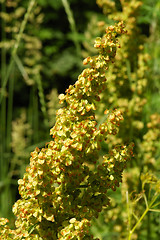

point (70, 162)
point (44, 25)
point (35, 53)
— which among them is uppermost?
point (44, 25)

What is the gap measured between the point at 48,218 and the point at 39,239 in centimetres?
7

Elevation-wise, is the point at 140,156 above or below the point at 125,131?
below

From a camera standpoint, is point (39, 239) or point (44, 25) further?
point (44, 25)

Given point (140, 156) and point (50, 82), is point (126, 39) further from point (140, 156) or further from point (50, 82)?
point (50, 82)

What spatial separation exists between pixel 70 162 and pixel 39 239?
0.20m

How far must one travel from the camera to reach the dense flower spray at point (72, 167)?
831 mm

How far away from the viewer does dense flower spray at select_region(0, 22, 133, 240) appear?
2.73 ft

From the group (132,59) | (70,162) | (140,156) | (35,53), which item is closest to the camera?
(70,162)

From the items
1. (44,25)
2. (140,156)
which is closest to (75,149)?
(140,156)

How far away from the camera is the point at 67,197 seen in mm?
857

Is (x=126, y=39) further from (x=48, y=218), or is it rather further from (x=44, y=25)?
(x=44, y=25)

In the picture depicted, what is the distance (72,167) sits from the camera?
0.85m

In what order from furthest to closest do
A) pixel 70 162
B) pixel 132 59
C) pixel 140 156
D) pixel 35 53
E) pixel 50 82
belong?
pixel 50 82 → pixel 35 53 → pixel 132 59 → pixel 140 156 → pixel 70 162

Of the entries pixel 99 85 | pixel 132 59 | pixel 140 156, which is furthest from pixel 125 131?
pixel 99 85
